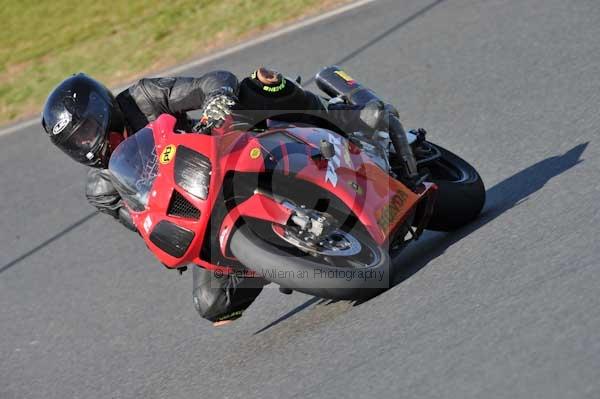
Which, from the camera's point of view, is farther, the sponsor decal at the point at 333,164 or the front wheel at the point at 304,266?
the sponsor decal at the point at 333,164

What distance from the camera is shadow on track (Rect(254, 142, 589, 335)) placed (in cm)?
557

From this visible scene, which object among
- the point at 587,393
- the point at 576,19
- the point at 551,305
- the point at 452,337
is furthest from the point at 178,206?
the point at 576,19

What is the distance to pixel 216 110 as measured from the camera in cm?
491

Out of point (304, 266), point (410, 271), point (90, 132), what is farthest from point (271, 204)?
point (90, 132)

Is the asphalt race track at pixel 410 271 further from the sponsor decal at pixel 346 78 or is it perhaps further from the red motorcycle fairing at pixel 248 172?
the sponsor decal at pixel 346 78

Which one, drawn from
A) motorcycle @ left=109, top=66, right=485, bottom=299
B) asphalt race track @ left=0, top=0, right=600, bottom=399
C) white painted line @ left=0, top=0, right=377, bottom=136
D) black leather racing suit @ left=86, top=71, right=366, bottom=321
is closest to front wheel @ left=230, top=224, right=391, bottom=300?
motorcycle @ left=109, top=66, right=485, bottom=299

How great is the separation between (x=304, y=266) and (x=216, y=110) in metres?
0.90

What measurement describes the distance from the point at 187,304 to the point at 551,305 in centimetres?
307

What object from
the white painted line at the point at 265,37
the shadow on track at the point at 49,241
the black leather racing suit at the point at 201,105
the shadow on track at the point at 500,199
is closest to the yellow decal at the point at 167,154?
the black leather racing suit at the point at 201,105

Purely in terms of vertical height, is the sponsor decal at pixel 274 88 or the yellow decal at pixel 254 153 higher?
the yellow decal at pixel 254 153

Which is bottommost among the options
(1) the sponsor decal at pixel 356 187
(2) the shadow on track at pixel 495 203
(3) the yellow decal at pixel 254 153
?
(2) the shadow on track at pixel 495 203

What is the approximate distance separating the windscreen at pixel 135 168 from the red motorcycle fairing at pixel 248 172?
48 millimetres

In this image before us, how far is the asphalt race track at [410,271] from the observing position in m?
4.04

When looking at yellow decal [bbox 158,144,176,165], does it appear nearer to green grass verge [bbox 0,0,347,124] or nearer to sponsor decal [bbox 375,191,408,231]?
sponsor decal [bbox 375,191,408,231]
